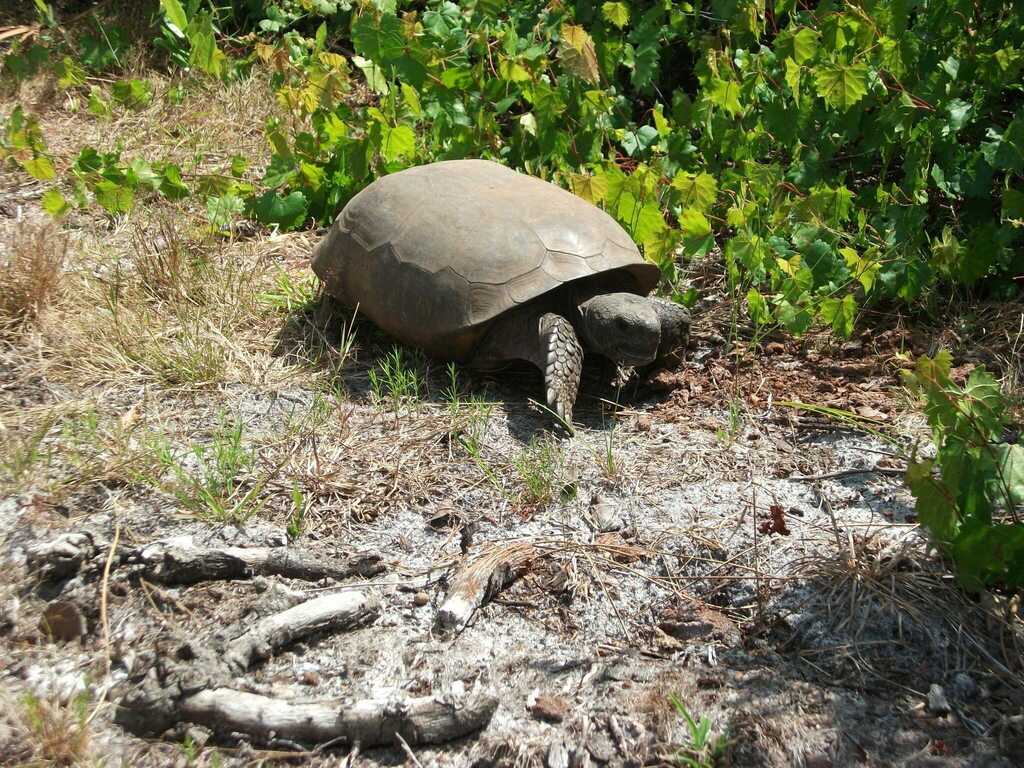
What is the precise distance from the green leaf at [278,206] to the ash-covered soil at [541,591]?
1.24 meters

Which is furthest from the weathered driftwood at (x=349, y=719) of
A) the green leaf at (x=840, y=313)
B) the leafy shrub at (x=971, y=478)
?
the green leaf at (x=840, y=313)

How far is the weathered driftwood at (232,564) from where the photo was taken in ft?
7.77

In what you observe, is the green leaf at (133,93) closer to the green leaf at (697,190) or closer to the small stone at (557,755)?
the green leaf at (697,190)

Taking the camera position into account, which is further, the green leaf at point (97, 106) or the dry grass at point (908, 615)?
the green leaf at point (97, 106)

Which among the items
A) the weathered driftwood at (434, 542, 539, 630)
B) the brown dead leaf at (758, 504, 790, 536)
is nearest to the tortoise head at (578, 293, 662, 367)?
the brown dead leaf at (758, 504, 790, 536)

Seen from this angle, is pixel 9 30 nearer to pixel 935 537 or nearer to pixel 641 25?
pixel 641 25

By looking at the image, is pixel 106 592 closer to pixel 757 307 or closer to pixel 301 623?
pixel 301 623

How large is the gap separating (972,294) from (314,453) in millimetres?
2525

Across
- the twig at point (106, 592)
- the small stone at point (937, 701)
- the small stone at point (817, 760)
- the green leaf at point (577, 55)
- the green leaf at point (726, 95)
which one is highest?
the green leaf at point (577, 55)

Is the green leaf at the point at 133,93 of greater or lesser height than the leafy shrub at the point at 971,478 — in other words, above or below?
below

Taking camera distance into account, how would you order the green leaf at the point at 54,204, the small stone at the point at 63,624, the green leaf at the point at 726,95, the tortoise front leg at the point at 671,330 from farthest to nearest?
the green leaf at the point at 54,204, the green leaf at the point at 726,95, the tortoise front leg at the point at 671,330, the small stone at the point at 63,624

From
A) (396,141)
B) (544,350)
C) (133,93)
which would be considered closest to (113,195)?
(133,93)

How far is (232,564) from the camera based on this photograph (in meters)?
2.39

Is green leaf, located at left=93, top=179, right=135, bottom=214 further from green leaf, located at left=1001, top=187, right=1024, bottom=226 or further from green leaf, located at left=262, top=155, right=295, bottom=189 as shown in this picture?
A: green leaf, located at left=1001, top=187, right=1024, bottom=226
